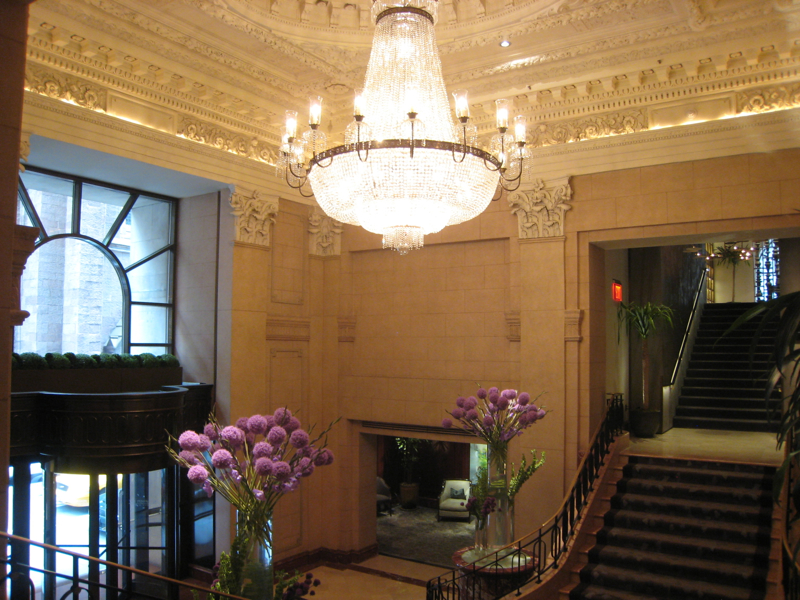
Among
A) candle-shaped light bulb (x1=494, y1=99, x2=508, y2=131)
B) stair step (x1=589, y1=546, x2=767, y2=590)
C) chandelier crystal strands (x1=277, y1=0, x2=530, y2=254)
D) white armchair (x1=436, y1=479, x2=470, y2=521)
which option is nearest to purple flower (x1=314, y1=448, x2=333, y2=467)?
chandelier crystal strands (x1=277, y1=0, x2=530, y2=254)

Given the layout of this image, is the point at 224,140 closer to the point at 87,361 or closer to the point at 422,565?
the point at 87,361

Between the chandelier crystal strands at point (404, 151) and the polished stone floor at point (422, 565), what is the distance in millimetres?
5167

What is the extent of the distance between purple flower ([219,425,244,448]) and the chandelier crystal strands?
5.74 ft

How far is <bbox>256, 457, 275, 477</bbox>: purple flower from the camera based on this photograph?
397 centimetres

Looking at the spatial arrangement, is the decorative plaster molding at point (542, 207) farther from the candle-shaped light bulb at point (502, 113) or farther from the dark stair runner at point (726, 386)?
the dark stair runner at point (726, 386)

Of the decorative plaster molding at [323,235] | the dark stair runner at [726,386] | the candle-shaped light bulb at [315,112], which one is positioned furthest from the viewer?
the dark stair runner at [726,386]

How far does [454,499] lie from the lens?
1264 cm

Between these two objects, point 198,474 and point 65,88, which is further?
point 65,88

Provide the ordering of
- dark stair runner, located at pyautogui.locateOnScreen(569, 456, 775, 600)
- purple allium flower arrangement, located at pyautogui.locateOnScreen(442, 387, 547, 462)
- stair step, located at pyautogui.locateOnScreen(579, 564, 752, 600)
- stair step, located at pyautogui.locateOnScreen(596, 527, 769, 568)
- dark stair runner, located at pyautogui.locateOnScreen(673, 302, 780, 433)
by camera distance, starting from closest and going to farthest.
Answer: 1. stair step, located at pyautogui.locateOnScreen(579, 564, 752, 600)
2. dark stair runner, located at pyautogui.locateOnScreen(569, 456, 775, 600)
3. stair step, located at pyautogui.locateOnScreen(596, 527, 769, 568)
4. purple allium flower arrangement, located at pyautogui.locateOnScreen(442, 387, 547, 462)
5. dark stair runner, located at pyautogui.locateOnScreen(673, 302, 780, 433)

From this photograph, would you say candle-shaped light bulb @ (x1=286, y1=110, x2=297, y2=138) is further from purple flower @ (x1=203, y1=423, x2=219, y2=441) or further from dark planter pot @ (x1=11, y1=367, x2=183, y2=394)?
dark planter pot @ (x1=11, y1=367, x2=183, y2=394)

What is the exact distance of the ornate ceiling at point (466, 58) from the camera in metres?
6.27

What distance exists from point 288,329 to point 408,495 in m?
6.15

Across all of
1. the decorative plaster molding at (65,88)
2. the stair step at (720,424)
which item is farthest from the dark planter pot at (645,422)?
the decorative plaster molding at (65,88)

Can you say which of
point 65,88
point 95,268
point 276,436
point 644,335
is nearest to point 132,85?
point 65,88
